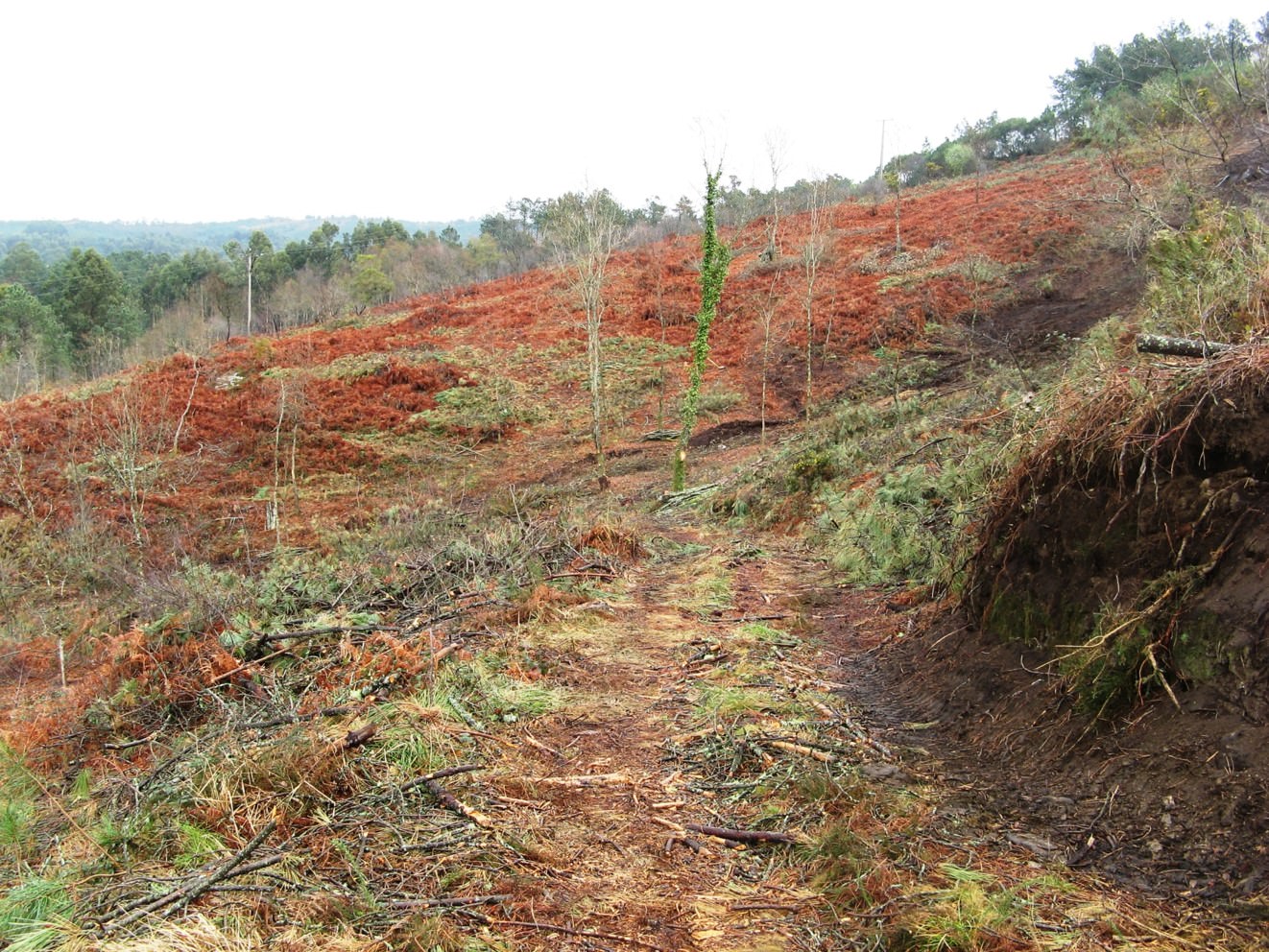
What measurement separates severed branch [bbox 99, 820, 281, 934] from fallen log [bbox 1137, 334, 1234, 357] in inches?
170

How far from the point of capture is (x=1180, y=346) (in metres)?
3.47

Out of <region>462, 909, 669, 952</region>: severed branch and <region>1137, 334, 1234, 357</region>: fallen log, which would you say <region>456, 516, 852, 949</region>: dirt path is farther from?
<region>1137, 334, 1234, 357</region>: fallen log

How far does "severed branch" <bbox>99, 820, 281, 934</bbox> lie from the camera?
2317 mm

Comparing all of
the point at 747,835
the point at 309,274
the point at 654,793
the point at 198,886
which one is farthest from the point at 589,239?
the point at 309,274

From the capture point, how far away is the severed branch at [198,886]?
2317 millimetres

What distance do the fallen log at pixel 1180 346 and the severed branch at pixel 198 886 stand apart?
14.2 feet

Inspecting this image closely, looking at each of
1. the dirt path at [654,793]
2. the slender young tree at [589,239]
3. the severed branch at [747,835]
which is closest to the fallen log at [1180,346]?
the dirt path at [654,793]

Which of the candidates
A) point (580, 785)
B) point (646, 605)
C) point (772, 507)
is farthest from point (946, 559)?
point (772, 507)

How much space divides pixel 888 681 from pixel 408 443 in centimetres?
2144

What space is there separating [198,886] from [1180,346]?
4.55m

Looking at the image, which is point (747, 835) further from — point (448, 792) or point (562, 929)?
point (448, 792)

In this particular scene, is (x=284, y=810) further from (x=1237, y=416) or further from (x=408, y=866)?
(x=1237, y=416)

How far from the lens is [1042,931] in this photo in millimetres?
2178

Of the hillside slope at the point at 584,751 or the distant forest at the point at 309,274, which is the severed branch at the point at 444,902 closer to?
the hillside slope at the point at 584,751
